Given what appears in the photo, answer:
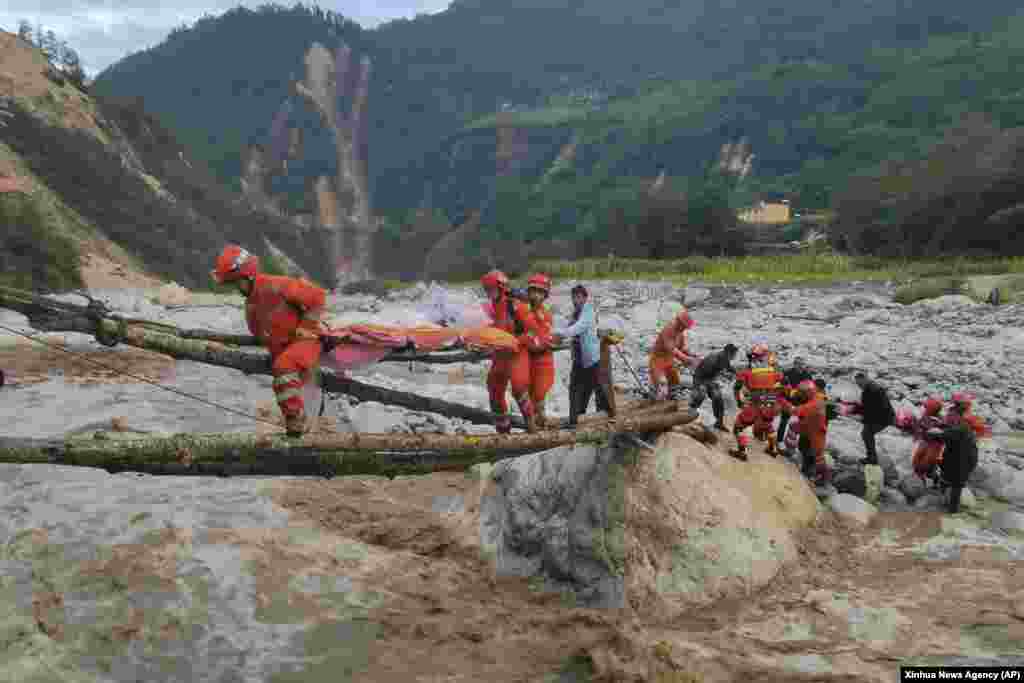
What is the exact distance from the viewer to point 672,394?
31.5 ft

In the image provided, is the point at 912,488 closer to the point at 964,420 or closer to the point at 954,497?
the point at 954,497

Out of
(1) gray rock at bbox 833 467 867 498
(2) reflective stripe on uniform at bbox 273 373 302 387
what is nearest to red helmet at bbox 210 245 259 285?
(2) reflective stripe on uniform at bbox 273 373 302 387

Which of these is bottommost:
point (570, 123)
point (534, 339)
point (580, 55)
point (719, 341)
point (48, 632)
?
point (48, 632)

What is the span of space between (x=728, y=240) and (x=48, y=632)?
127ft

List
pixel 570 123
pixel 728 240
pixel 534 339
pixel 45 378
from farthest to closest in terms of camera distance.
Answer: pixel 570 123 → pixel 728 240 → pixel 45 378 → pixel 534 339

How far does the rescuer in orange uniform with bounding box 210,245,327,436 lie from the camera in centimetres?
529

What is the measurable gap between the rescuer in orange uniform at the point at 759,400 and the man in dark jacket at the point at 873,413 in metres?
0.74

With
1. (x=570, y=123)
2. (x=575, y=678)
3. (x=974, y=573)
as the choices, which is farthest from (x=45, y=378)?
(x=570, y=123)

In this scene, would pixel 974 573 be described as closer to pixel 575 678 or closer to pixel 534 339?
pixel 575 678

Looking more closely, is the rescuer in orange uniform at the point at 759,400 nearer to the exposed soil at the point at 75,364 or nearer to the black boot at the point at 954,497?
the black boot at the point at 954,497

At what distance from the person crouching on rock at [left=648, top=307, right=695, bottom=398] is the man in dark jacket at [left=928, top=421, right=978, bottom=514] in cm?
258

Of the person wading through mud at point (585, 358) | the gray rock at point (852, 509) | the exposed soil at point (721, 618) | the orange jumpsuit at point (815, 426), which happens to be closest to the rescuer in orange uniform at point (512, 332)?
the person wading through mud at point (585, 358)

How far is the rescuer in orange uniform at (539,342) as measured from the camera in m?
7.05

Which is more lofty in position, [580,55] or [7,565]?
[580,55]
